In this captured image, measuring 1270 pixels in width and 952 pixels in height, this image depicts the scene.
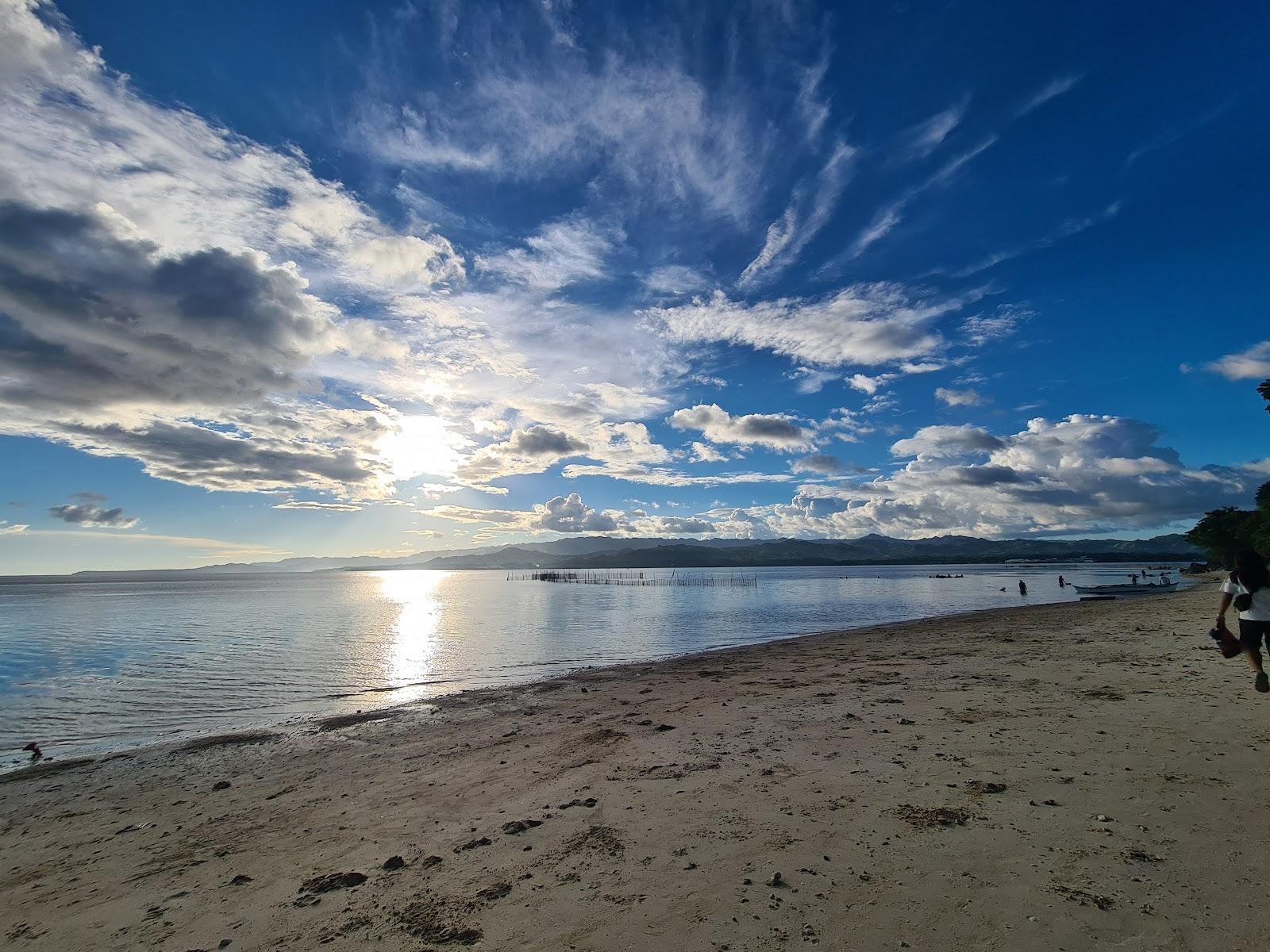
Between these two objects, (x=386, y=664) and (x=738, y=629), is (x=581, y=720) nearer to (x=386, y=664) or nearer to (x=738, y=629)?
(x=386, y=664)

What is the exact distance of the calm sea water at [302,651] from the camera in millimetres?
19953

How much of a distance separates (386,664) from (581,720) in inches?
761

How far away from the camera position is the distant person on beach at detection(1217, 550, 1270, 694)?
9.05 meters

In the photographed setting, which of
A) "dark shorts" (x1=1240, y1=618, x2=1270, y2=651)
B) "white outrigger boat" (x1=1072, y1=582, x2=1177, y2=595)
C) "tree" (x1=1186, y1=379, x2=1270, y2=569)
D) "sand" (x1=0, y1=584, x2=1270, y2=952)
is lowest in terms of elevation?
"sand" (x1=0, y1=584, x2=1270, y2=952)

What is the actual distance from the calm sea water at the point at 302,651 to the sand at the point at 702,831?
6379 millimetres

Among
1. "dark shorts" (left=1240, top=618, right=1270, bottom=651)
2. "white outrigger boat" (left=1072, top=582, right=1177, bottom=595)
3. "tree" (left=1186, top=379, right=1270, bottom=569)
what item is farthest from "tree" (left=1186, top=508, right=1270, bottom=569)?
"dark shorts" (left=1240, top=618, right=1270, bottom=651)

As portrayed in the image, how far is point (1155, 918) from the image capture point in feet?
16.1

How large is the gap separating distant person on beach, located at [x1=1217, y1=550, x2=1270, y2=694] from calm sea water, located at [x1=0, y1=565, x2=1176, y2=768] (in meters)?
20.9

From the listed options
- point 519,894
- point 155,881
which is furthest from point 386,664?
point 519,894

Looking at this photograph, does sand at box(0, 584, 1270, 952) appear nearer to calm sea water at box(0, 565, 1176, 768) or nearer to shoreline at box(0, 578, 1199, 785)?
shoreline at box(0, 578, 1199, 785)

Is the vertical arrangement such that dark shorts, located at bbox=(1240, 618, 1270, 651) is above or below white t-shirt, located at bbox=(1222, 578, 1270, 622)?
below

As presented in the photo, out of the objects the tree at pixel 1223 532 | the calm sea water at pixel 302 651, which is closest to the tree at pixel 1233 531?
the tree at pixel 1223 532

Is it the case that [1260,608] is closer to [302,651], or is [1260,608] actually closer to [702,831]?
[702,831]

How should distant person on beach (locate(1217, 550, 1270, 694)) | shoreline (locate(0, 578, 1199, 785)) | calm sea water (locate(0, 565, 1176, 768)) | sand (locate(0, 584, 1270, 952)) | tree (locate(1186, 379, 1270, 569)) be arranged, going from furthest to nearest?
1. tree (locate(1186, 379, 1270, 569))
2. calm sea water (locate(0, 565, 1176, 768))
3. shoreline (locate(0, 578, 1199, 785))
4. distant person on beach (locate(1217, 550, 1270, 694))
5. sand (locate(0, 584, 1270, 952))
